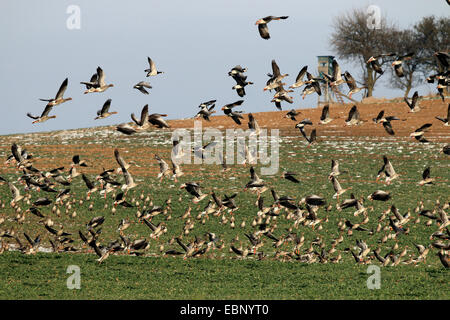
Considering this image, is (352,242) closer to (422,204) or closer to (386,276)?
(386,276)

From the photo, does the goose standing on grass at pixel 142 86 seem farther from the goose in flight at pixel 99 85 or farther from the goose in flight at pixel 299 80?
the goose in flight at pixel 299 80

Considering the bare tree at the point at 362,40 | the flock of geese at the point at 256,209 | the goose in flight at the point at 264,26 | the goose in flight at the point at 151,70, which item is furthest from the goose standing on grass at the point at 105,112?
the bare tree at the point at 362,40

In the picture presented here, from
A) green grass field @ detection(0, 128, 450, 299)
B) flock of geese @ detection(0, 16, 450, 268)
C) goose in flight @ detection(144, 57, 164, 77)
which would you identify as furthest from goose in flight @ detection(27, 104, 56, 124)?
green grass field @ detection(0, 128, 450, 299)

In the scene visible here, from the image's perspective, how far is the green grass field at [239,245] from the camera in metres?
16.6

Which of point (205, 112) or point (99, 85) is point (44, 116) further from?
point (205, 112)

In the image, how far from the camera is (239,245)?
2323cm

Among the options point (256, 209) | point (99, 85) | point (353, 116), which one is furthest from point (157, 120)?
point (256, 209)

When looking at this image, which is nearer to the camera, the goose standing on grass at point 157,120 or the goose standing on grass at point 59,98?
the goose standing on grass at point 157,120

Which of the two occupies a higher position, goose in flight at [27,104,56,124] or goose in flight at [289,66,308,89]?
goose in flight at [289,66,308,89]

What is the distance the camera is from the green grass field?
16578 millimetres

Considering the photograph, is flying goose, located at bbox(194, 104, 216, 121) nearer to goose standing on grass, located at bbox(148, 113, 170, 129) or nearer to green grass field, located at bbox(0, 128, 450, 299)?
goose standing on grass, located at bbox(148, 113, 170, 129)

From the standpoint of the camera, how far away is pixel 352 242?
2328 centimetres
